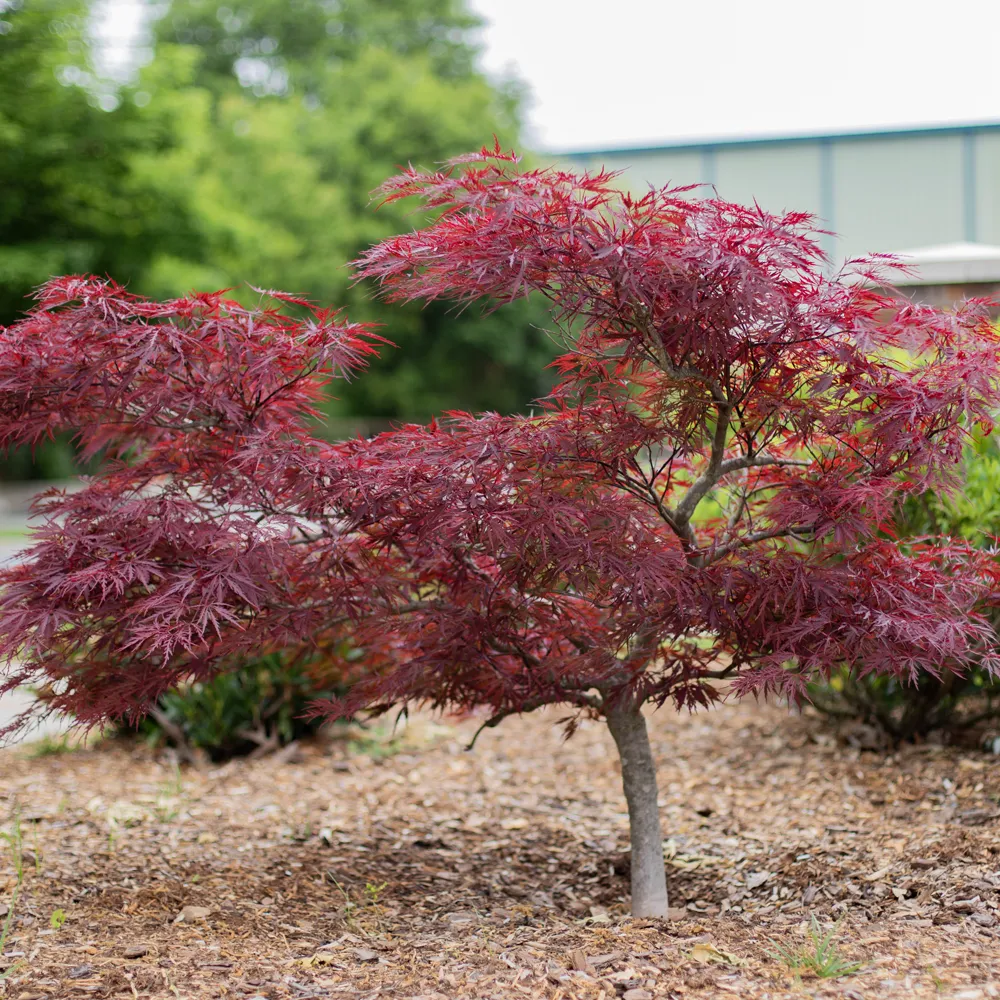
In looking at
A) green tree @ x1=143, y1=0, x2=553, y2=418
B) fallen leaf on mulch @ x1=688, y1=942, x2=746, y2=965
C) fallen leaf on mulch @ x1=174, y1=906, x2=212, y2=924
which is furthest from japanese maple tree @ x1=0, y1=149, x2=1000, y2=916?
green tree @ x1=143, y1=0, x2=553, y2=418

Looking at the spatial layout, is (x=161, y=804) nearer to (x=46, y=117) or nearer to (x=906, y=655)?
(x=906, y=655)

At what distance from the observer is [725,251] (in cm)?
255

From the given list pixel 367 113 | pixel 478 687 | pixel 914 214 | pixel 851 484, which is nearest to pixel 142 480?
pixel 478 687

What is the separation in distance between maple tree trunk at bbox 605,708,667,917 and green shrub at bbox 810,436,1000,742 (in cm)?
125

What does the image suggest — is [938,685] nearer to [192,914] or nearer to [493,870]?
[493,870]

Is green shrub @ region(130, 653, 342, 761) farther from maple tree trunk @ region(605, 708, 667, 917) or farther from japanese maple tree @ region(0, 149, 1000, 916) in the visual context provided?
maple tree trunk @ region(605, 708, 667, 917)

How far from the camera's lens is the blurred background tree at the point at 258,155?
1409 cm

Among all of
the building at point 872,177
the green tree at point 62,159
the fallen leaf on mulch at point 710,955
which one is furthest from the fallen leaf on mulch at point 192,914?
the building at point 872,177

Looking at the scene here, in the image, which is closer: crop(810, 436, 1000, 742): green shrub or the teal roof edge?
crop(810, 436, 1000, 742): green shrub

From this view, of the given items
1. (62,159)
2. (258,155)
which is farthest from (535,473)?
(258,155)

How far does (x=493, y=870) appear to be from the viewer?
13.0 feet

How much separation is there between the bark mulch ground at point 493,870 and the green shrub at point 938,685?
0.61ft

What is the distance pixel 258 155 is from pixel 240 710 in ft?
61.3

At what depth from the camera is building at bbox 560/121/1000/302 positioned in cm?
1484
